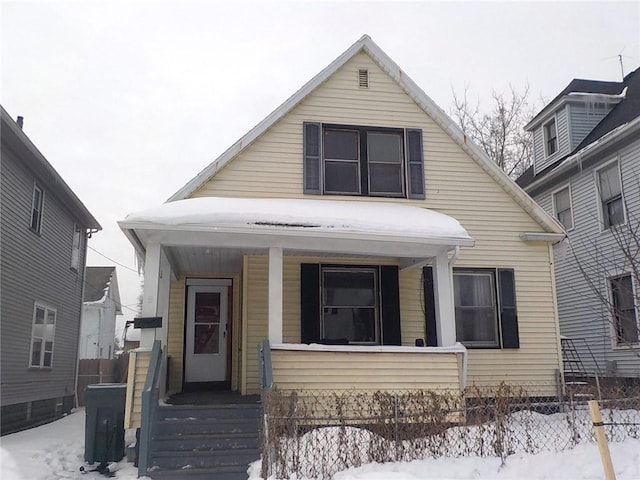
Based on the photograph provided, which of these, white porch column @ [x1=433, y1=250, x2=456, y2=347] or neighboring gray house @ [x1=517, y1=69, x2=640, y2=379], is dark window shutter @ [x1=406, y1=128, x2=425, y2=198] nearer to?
white porch column @ [x1=433, y1=250, x2=456, y2=347]

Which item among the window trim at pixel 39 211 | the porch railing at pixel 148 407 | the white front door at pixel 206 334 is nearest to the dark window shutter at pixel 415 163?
the white front door at pixel 206 334

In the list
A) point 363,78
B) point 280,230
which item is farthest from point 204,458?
point 363,78

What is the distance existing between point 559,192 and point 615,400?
10340 millimetres

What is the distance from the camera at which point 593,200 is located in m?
14.4

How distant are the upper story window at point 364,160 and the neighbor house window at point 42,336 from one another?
7.38 m

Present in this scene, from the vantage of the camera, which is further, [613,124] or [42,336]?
[613,124]

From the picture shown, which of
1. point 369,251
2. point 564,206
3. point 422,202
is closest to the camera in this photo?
point 369,251

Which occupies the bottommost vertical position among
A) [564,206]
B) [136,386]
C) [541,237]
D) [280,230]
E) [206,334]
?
[136,386]

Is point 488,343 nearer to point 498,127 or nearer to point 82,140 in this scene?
point 82,140

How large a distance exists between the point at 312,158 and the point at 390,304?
3.01 meters

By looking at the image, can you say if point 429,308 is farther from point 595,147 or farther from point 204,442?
point 595,147

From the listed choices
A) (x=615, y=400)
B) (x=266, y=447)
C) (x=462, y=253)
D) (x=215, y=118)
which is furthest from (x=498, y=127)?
(x=266, y=447)

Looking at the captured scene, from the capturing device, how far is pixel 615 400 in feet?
22.3

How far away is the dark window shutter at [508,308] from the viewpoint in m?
10.6
